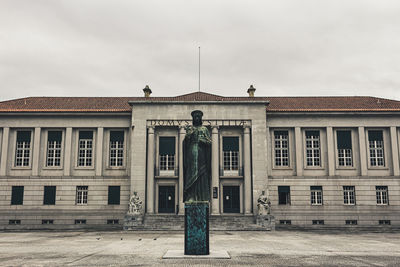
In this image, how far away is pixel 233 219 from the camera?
103ft

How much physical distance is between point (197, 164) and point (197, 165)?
0.04 metres

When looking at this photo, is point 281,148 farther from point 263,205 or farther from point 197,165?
point 197,165

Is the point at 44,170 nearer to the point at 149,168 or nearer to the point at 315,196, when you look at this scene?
the point at 149,168

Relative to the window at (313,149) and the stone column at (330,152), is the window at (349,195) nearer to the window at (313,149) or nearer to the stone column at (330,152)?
the stone column at (330,152)

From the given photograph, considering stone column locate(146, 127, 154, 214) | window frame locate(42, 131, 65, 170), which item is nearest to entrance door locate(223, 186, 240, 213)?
stone column locate(146, 127, 154, 214)

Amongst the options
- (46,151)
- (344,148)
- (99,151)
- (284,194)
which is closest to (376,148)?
(344,148)

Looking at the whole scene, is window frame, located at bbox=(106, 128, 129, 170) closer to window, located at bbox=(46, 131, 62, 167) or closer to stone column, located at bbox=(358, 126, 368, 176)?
window, located at bbox=(46, 131, 62, 167)

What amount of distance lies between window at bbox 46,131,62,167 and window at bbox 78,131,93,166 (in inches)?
83.2

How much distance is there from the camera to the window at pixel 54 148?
35656 mm

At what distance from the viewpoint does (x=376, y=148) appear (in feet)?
117

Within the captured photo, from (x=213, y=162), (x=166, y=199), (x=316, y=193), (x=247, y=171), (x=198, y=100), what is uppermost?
(x=198, y=100)

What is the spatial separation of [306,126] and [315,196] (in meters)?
7.08

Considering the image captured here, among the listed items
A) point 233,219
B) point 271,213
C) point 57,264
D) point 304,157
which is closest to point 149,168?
point 233,219

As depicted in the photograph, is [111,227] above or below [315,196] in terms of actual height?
below
